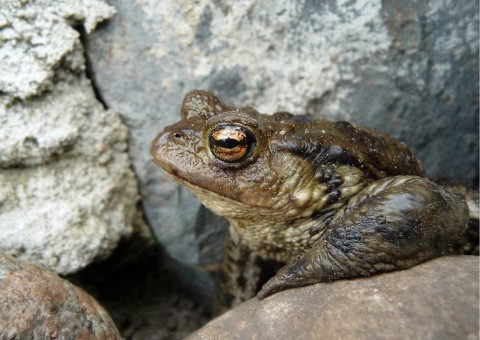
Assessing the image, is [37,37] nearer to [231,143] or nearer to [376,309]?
[231,143]

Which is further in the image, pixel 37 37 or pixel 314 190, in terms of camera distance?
pixel 37 37

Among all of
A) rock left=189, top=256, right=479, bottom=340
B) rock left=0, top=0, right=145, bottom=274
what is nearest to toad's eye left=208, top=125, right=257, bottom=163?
rock left=189, top=256, right=479, bottom=340

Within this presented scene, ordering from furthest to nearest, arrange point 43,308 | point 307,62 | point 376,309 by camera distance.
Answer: point 307,62, point 43,308, point 376,309

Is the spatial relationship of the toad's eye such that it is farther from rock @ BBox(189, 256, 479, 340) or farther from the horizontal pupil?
rock @ BBox(189, 256, 479, 340)

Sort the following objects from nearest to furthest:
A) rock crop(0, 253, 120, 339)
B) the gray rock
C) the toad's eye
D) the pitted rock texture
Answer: rock crop(0, 253, 120, 339) < the toad's eye < the pitted rock texture < the gray rock

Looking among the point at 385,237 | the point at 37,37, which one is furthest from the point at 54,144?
the point at 385,237

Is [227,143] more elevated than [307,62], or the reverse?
[307,62]

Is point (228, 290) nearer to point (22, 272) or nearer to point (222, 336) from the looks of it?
point (222, 336)
